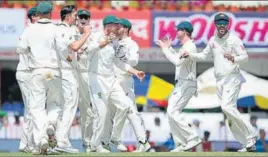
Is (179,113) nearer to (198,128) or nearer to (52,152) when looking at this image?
(52,152)

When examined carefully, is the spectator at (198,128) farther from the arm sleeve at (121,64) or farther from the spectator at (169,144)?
the arm sleeve at (121,64)

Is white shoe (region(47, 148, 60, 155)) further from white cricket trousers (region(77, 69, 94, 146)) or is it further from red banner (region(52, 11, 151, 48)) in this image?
red banner (region(52, 11, 151, 48))

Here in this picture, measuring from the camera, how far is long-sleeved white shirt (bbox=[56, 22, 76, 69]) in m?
18.4

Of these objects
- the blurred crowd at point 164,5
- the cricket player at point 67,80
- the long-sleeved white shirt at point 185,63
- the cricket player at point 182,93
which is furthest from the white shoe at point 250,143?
the blurred crowd at point 164,5

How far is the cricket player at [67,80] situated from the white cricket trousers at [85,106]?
0.90 metres

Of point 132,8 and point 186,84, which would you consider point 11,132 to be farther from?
point 186,84

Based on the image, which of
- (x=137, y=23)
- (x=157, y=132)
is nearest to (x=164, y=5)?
(x=137, y=23)

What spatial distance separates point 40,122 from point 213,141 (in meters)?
11.8

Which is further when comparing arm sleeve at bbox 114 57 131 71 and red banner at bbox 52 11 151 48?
red banner at bbox 52 11 151 48

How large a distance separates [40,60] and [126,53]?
2517 mm

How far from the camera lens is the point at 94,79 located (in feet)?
63.3

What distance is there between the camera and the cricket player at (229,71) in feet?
64.6

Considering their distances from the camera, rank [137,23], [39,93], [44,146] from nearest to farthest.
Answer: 1. [44,146]
2. [39,93]
3. [137,23]

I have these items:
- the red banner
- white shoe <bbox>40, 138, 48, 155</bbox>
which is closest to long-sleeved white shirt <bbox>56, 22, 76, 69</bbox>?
white shoe <bbox>40, 138, 48, 155</bbox>
